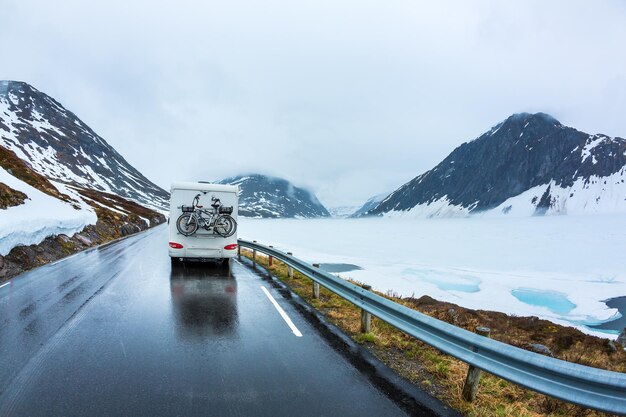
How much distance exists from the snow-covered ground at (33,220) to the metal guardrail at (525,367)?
51.2 feet

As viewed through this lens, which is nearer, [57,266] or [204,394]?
[204,394]

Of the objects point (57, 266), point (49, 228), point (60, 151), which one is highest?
point (60, 151)

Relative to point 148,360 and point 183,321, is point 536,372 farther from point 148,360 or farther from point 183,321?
point 183,321

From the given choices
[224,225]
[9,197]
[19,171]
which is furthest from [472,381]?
[19,171]

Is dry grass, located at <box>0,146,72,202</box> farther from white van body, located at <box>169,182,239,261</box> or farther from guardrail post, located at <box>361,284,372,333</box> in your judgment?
guardrail post, located at <box>361,284,372,333</box>

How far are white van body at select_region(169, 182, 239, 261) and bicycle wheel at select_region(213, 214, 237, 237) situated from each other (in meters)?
0.24

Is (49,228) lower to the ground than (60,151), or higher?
lower

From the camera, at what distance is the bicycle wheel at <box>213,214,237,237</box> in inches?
532

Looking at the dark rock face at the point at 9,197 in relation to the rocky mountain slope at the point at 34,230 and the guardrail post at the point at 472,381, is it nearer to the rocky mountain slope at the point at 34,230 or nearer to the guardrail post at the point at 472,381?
the rocky mountain slope at the point at 34,230

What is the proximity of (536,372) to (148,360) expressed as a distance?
4.92 metres

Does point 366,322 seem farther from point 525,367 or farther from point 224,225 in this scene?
point 224,225

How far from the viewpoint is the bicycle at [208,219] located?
524 inches

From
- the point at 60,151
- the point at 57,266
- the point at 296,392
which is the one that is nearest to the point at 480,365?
the point at 296,392

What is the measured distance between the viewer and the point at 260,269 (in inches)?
622
